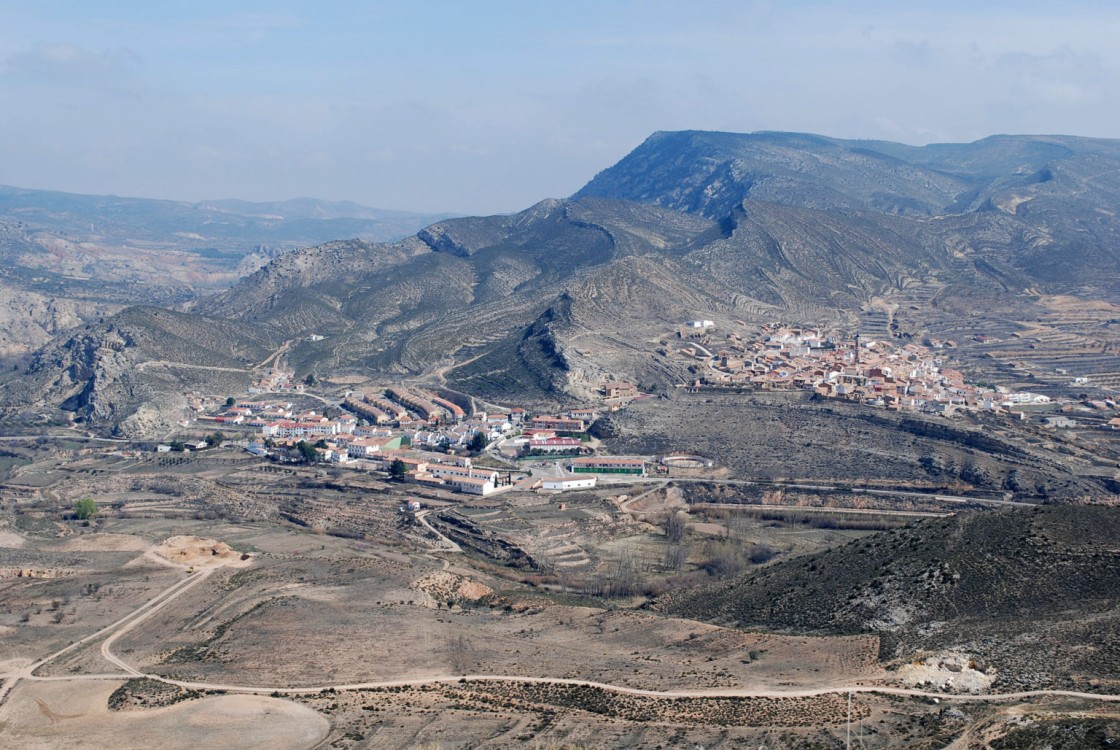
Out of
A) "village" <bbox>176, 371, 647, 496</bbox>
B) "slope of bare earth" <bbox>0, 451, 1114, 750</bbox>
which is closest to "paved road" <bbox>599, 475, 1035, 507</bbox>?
"village" <bbox>176, 371, 647, 496</bbox>

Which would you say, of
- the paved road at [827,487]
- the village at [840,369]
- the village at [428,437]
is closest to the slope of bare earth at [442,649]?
the paved road at [827,487]

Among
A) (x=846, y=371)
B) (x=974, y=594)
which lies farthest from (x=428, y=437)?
(x=974, y=594)

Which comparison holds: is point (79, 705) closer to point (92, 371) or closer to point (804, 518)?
point (804, 518)

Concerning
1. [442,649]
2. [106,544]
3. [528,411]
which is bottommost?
[106,544]

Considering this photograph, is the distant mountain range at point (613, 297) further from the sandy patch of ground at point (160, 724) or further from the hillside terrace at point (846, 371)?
the sandy patch of ground at point (160, 724)

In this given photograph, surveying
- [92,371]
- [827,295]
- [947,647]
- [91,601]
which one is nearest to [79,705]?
[91,601]

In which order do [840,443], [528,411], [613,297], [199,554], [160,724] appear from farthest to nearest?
[613,297], [528,411], [840,443], [199,554], [160,724]

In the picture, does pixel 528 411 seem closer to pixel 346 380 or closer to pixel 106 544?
pixel 346 380
